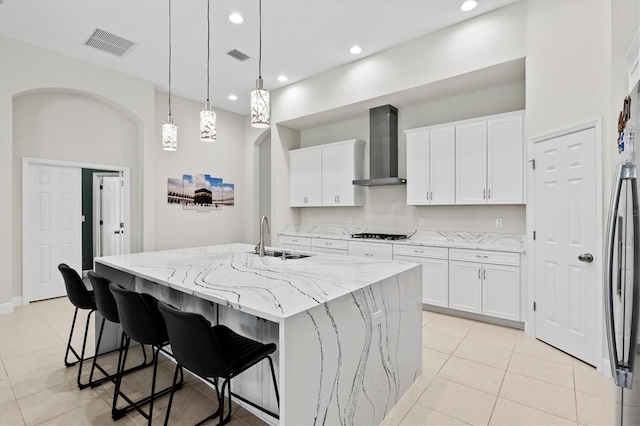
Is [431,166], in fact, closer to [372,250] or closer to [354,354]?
[372,250]

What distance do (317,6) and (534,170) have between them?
2945 mm

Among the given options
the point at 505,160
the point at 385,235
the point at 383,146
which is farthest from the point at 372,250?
the point at 505,160

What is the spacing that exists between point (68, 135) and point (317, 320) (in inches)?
213

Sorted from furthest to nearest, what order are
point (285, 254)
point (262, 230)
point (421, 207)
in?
point (421, 207), point (285, 254), point (262, 230)

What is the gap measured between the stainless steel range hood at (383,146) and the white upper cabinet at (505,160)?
4.14 ft

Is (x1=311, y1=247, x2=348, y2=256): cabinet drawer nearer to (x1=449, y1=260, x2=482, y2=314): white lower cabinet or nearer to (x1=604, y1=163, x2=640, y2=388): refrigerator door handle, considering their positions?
(x1=449, y1=260, x2=482, y2=314): white lower cabinet

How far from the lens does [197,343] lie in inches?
59.3

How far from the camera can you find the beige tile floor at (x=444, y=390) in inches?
82.2

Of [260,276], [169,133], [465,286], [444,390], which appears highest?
[169,133]

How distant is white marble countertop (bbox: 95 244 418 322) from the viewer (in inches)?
61.6

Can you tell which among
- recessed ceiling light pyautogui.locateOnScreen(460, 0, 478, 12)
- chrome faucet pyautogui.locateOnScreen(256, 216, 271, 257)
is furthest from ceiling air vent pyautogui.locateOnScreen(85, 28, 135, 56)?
recessed ceiling light pyautogui.locateOnScreen(460, 0, 478, 12)

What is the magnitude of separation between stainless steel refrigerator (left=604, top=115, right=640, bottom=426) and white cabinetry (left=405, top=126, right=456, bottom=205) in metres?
2.91

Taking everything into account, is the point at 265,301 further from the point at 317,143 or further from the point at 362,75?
the point at 317,143

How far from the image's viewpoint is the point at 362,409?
1.86 meters
